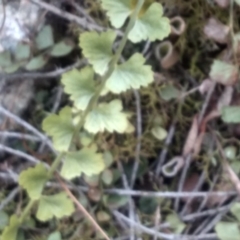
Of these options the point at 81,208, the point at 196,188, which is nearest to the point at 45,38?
the point at 81,208

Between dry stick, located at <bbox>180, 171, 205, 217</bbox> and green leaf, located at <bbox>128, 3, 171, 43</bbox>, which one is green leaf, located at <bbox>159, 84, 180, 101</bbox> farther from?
green leaf, located at <bbox>128, 3, 171, 43</bbox>

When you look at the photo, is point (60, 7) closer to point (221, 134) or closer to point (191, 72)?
point (191, 72)

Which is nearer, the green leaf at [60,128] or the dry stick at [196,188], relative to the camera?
the green leaf at [60,128]

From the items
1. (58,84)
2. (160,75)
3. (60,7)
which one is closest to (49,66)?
(58,84)

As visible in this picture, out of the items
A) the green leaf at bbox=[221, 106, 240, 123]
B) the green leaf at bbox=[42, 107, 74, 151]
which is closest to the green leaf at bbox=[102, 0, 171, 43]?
the green leaf at bbox=[42, 107, 74, 151]

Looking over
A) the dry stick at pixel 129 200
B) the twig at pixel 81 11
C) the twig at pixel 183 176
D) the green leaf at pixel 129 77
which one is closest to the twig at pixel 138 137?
the dry stick at pixel 129 200

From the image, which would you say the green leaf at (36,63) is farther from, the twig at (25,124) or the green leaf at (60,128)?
the green leaf at (60,128)

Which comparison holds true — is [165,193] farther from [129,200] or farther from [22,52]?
[22,52]
